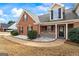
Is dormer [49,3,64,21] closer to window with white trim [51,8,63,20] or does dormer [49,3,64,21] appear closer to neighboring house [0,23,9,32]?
window with white trim [51,8,63,20]

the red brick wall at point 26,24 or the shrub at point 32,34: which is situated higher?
the red brick wall at point 26,24

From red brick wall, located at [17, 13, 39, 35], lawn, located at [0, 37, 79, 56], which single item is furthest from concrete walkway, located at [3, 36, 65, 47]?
Result: red brick wall, located at [17, 13, 39, 35]

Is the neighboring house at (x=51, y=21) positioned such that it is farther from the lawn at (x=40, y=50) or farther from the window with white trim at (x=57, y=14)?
the lawn at (x=40, y=50)

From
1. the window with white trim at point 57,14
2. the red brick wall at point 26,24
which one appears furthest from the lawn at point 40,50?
the window with white trim at point 57,14

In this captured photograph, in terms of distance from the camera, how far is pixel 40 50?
3.71 m

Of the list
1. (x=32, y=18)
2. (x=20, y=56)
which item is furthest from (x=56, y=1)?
(x=20, y=56)

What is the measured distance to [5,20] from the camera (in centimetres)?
370

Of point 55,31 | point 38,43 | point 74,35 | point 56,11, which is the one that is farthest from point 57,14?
point 38,43

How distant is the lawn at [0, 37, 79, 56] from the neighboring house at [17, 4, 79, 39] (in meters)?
0.17

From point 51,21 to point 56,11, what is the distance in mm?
175

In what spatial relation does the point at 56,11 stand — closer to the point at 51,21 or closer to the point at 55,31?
the point at 51,21

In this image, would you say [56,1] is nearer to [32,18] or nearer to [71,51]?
[32,18]

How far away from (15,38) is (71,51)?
2.92 feet

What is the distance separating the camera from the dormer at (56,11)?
370 cm
